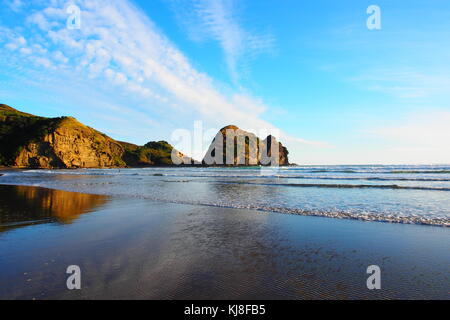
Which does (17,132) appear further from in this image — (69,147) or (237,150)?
(237,150)

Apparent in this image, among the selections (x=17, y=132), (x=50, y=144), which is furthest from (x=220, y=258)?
(x=17, y=132)

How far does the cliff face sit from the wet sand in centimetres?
14344

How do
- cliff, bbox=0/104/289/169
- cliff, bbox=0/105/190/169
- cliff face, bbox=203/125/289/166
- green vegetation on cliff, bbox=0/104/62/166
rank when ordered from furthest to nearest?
cliff face, bbox=203/125/289/166, cliff, bbox=0/104/289/169, cliff, bbox=0/105/190/169, green vegetation on cliff, bbox=0/104/62/166

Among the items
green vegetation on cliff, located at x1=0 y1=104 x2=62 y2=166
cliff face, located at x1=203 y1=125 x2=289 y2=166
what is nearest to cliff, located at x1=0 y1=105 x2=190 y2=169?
green vegetation on cliff, located at x1=0 y1=104 x2=62 y2=166

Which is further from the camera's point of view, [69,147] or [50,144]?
[69,147]

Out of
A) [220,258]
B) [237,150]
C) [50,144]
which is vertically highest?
[237,150]

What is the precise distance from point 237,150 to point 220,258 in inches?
5877

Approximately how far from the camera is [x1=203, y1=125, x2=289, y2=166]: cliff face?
154 meters

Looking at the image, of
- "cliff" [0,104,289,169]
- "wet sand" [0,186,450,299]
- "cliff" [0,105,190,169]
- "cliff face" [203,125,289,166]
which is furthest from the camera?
"cliff face" [203,125,289,166]

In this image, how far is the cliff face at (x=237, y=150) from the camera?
504 feet

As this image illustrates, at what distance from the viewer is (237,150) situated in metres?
154

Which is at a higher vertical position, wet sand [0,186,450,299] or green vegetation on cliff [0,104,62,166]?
green vegetation on cliff [0,104,62,166]

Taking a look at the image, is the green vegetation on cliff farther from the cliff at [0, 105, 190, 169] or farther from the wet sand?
the wet sand
